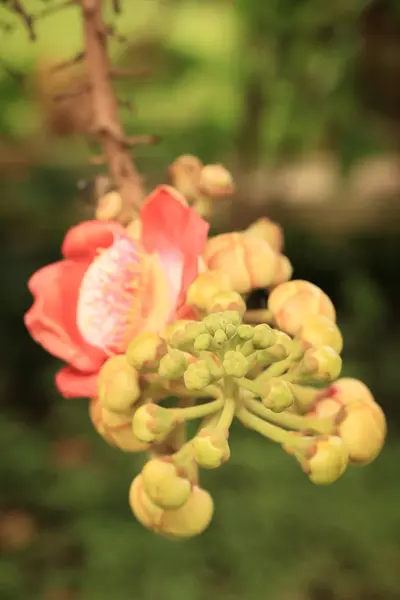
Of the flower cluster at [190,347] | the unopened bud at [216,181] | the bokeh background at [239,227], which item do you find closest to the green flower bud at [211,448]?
the flower cluster at [190,347]

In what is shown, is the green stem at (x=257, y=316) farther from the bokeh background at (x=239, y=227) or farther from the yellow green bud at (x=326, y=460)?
the bokeh background at (x=239, y=227)

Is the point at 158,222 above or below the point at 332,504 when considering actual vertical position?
above

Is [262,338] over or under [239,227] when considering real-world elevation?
over

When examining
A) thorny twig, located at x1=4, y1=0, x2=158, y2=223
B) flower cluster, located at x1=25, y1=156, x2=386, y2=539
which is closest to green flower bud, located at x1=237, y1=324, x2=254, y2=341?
flower cluster, located at x1=25, y1=156, x2=386, y2=539

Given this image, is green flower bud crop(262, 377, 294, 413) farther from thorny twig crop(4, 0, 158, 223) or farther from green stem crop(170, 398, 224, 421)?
thorny twig crop(4, 0, 158, 223)

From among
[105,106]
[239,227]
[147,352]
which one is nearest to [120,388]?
[147,352]

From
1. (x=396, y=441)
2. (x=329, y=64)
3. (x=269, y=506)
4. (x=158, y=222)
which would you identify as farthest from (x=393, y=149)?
(x=158, y=222)

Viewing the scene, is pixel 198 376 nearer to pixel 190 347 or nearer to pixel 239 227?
pixel 190 347

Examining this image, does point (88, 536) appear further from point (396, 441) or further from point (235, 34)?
point (235, 34)
